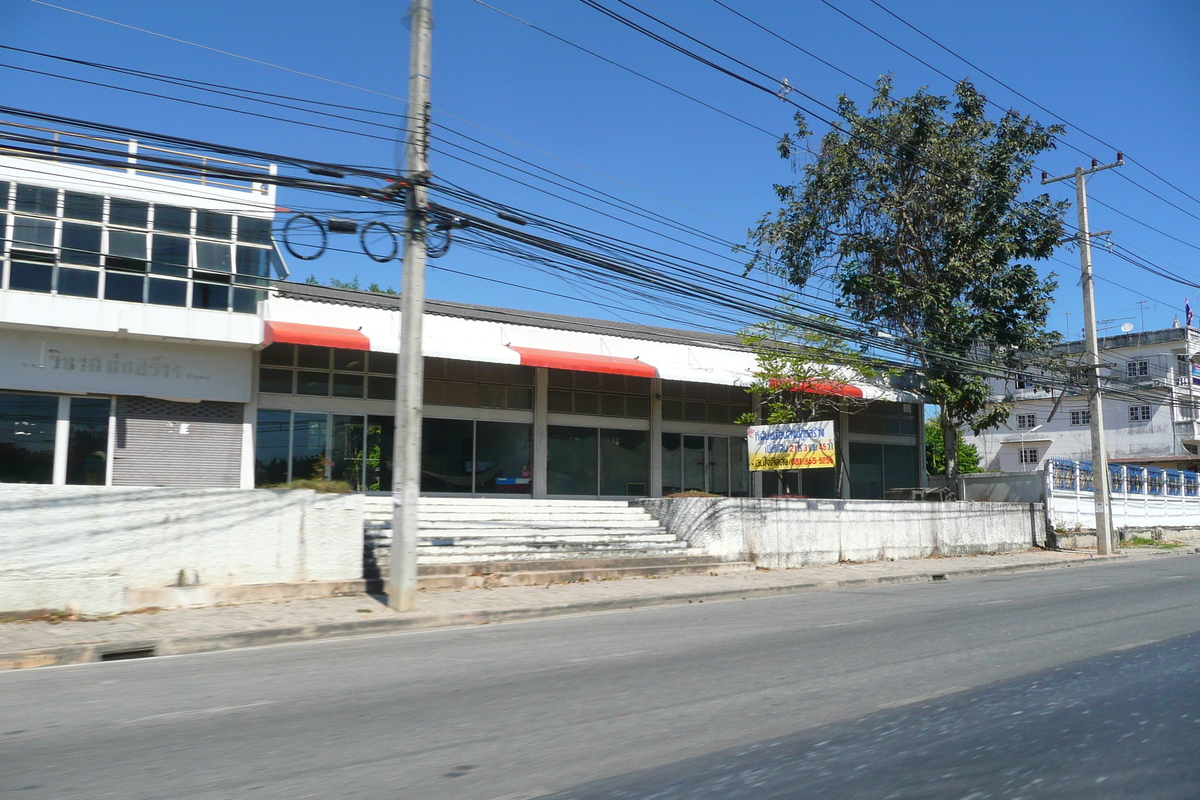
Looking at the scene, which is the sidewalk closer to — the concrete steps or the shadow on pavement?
the concrete steps

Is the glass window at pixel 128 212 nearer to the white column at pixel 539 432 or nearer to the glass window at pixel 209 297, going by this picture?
the glass window at pixel 209 297

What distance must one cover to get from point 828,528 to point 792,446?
2201mm

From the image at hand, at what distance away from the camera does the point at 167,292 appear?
18.6 m

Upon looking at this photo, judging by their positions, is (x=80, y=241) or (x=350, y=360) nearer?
(x=80, y=241)

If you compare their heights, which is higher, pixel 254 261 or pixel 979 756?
pixel 254 261

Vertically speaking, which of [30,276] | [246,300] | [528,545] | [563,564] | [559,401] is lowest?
[563,564]

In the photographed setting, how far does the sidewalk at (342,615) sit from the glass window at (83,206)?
10112 mm

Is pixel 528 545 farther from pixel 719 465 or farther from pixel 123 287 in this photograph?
pixel 719 465

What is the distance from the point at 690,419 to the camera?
1064 inches

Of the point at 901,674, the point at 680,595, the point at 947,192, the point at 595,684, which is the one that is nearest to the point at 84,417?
the point at 680,595

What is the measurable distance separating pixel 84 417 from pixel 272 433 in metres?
3.68

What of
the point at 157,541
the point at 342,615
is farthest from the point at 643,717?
the point at 157,541

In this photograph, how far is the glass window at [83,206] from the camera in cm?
1800

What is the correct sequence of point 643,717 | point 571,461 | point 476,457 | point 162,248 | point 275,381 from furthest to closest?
point 571,461 → point 476,457 → point 275,381 → point 162,248 → point 643,717
